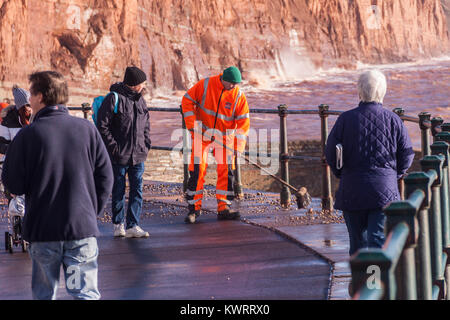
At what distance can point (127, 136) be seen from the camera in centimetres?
830

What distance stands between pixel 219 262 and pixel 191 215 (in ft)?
7.68

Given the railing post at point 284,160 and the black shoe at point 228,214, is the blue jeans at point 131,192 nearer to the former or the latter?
the black shoe at point 228,214

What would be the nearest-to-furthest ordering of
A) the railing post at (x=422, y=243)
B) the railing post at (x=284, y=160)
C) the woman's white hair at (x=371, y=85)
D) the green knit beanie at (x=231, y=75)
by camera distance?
the railing post at (x=422, y=243) < the woman's white hair at (x=371, y=85) < the green knit beanie at (x=231, y=75) < the railing post at (x=284, y=160)

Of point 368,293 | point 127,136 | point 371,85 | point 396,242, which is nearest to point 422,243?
point 371,85

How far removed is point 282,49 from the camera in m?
93.6

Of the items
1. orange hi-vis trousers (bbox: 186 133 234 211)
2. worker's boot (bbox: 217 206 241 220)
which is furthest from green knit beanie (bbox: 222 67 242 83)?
worker's boot (bbox: 217 206 241 220)

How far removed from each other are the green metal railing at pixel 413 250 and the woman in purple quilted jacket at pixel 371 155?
1.09ft

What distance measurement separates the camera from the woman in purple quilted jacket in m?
5.44

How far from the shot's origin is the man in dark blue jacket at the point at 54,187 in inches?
172

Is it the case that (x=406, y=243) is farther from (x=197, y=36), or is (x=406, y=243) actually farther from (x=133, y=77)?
(x=197, y=36)

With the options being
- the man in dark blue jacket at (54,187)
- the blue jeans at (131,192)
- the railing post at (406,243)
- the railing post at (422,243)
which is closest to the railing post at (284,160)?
the blue jeans at (131,192)

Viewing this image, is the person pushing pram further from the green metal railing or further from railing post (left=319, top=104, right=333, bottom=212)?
railing post (left=319, top=104, right=333, bottom=212)
